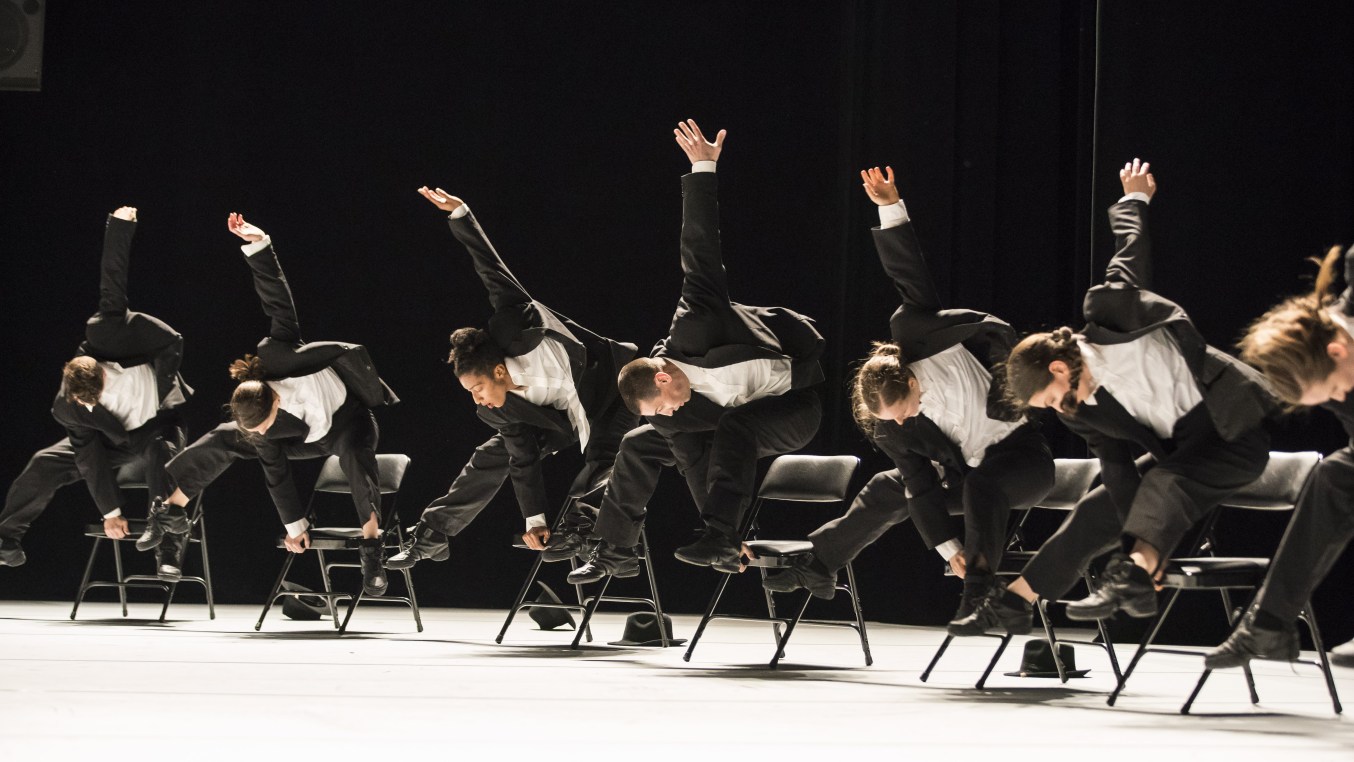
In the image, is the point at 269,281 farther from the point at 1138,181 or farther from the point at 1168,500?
the point at 1168,500

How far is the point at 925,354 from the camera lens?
397 centimetres

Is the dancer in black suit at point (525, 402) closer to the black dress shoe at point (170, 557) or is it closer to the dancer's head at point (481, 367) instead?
the dancer's head at point (481, 367)

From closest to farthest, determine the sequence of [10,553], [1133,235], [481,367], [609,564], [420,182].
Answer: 1. [1133,235]
2. [609,564]
3. [481,367]
4. [10,553]
5. [420,182]

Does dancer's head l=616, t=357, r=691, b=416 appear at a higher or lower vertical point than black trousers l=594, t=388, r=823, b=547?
higher

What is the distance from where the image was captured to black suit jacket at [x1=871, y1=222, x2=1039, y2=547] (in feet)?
12.8

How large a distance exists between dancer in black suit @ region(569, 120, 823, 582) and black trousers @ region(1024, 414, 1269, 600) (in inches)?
46.5

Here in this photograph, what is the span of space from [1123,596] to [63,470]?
202 inches

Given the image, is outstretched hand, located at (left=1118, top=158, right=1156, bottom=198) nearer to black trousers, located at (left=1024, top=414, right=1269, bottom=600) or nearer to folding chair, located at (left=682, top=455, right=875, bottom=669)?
black trousers, located at (left=1024, top=414, right=1269, bottom=600)

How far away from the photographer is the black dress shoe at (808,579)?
164 inches

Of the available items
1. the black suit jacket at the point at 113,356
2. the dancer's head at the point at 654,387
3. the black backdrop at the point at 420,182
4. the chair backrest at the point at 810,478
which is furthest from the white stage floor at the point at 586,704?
the black backdrop at the point at 420,182

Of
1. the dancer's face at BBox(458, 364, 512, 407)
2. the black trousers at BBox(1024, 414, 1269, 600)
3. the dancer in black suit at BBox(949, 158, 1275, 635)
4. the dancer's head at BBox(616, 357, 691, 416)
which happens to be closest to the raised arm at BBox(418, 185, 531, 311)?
the dancer's face at BBox(458, 364, 512, 407)

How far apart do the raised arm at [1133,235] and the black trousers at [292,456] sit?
3319 mm

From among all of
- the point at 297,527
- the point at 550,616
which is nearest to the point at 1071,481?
the point at 550,616

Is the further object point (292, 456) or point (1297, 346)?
point (292, 456)
